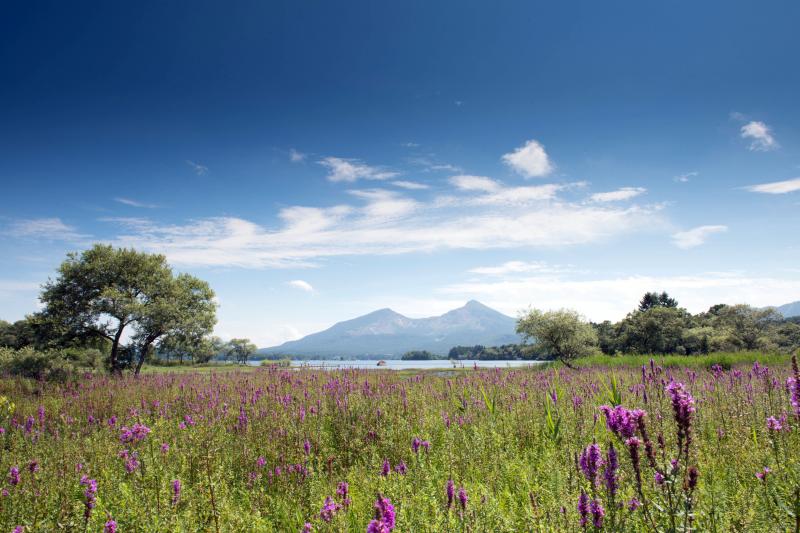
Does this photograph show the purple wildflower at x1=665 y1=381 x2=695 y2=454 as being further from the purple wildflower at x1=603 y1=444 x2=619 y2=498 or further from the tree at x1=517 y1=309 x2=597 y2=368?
the tree at x1=517 y1=309 x2=597 y2=368

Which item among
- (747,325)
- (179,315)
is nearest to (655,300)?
(747,325)

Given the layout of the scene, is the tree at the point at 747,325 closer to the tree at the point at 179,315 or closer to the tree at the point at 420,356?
the tree at the point at 179,315

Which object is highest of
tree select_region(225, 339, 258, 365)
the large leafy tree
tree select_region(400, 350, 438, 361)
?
the large leafy tree

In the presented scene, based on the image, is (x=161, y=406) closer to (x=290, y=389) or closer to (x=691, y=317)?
(x=290, y=389)

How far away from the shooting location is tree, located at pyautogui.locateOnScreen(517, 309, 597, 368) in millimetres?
33781

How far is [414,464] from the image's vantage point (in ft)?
15.9

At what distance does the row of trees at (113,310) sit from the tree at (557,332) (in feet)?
86.4

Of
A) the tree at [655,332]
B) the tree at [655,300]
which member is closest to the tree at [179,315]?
the tree at [655,332]

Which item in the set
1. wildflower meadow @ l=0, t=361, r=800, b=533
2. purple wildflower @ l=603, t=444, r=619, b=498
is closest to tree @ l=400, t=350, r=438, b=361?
wildflower meadow @ l=0, t=361, r=800, b=533

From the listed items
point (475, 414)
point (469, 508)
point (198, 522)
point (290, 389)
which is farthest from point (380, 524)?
point (290, 389)

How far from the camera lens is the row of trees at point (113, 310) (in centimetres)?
2652

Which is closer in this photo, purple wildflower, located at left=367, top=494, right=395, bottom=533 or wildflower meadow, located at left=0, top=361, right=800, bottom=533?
purple wildflower, located at left=367, top=494, right=395, bottom=533

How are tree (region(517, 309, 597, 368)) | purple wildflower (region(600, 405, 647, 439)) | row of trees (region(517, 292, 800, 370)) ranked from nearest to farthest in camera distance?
purple wildflower (region(600, 405, 647, 439)) < tree (region(517, 309, 597, 368)) < row of trees (region(517, 292, 800, 370))

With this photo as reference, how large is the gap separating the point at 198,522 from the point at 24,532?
5.17 ft
